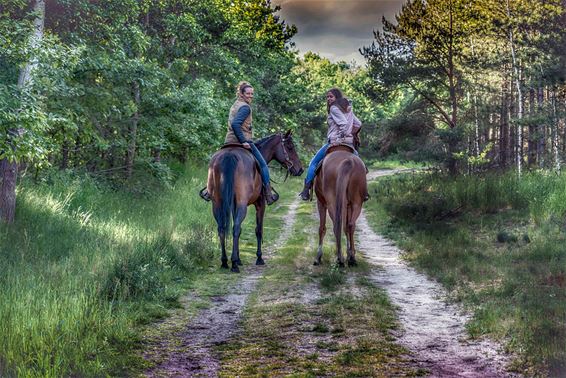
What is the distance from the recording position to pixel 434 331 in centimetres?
637

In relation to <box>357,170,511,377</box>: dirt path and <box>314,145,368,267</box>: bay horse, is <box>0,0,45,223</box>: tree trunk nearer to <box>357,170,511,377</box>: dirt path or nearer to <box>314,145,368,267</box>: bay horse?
<box>314,145,368,267</box>: bay horse

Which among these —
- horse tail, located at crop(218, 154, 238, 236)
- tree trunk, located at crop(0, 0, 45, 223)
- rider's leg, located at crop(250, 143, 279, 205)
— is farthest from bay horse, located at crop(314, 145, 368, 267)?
tree trunk, located at crop(0, 0, 45, 223)

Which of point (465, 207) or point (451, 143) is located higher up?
point (451, 143)

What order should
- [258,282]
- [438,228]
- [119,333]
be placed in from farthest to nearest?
[438,228] < [258,282] < [119,333]

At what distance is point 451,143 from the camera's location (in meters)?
24.4

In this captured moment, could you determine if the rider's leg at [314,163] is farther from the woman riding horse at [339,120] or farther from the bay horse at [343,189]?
the bay horse at [343,189]

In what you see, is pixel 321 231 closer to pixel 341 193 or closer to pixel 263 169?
pixel 341 193

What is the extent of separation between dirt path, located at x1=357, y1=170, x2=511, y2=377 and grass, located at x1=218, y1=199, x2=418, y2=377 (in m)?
0.22

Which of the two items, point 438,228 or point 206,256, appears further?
point 438,228

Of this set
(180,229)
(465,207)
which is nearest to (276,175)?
(465,207)

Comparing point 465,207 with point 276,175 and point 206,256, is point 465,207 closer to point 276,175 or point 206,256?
point 206,256

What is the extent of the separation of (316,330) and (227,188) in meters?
4.68

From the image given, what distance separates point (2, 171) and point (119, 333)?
644 centimetres

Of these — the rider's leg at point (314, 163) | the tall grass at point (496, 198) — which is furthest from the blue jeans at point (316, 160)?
the tall grass at point (496, 198)
